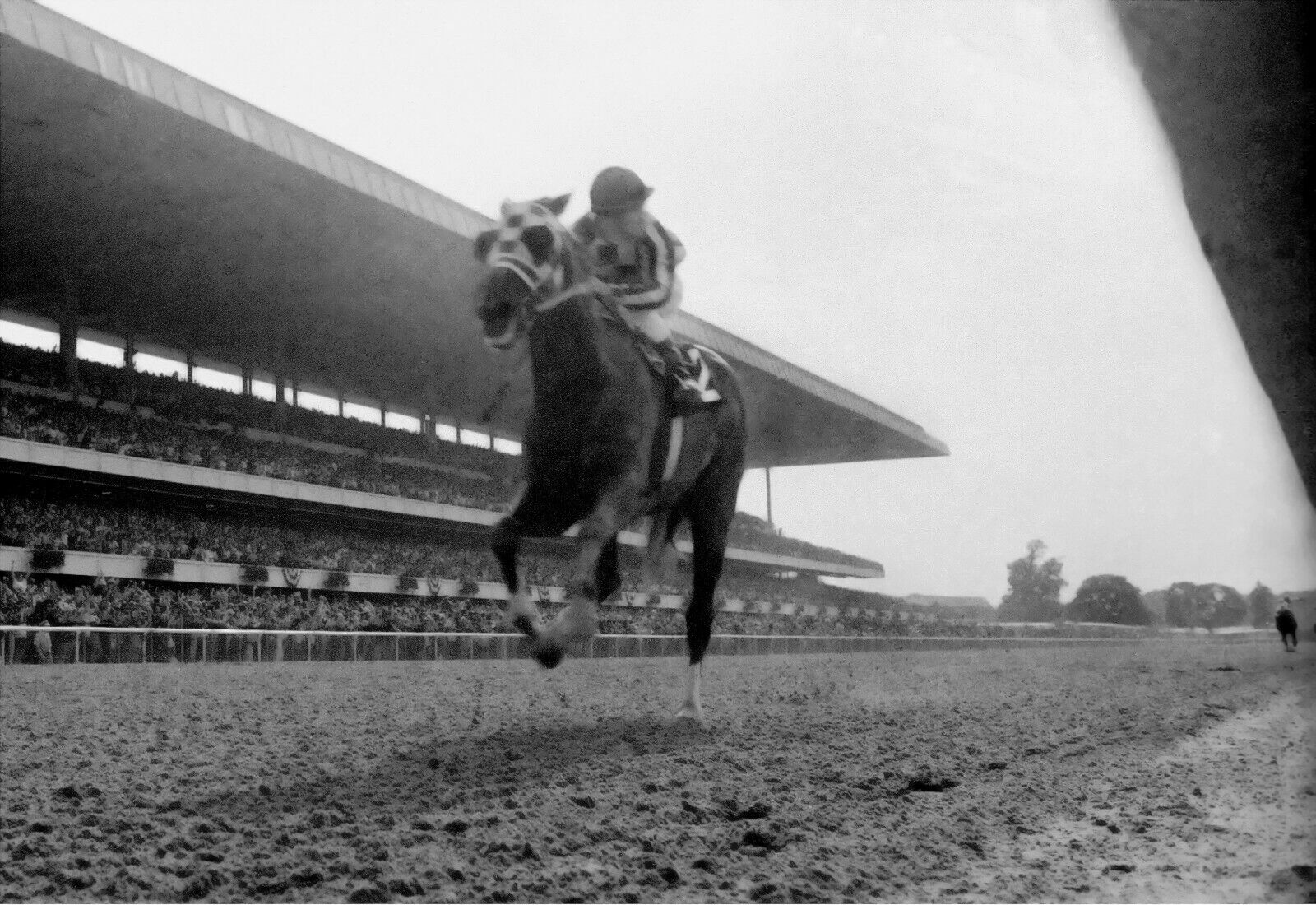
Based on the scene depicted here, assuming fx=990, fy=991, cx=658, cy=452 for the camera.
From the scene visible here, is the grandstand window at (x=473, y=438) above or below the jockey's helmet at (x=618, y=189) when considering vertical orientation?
below

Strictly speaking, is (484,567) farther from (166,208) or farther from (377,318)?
(166,208)

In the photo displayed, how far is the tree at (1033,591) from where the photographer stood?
15.7ft

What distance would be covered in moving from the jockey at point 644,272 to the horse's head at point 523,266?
0.81 feet

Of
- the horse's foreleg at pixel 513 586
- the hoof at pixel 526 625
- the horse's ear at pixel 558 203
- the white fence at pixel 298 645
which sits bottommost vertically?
the white fence at pixel 298 645

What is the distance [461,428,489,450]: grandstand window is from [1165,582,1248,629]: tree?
3816 millimetres

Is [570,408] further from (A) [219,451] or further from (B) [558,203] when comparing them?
(A) [219,451]

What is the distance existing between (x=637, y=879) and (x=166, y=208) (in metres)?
13.9

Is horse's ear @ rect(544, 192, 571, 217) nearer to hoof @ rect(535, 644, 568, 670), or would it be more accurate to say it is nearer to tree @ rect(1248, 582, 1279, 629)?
hoof @ rect(535, 644, 568, 670)

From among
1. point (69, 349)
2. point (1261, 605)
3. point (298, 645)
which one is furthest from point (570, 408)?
point (69, 349)

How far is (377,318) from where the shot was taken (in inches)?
381

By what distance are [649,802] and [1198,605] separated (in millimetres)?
2114

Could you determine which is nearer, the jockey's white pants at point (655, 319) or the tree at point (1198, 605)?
the tree at point (1198, 605)

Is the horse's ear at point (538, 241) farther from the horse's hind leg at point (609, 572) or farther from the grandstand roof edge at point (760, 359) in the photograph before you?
the grandstand roof edge at point (760, 359)

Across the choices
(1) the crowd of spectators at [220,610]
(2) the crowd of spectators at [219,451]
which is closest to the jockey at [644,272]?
(2) the crowd of spectators at [219,451]
